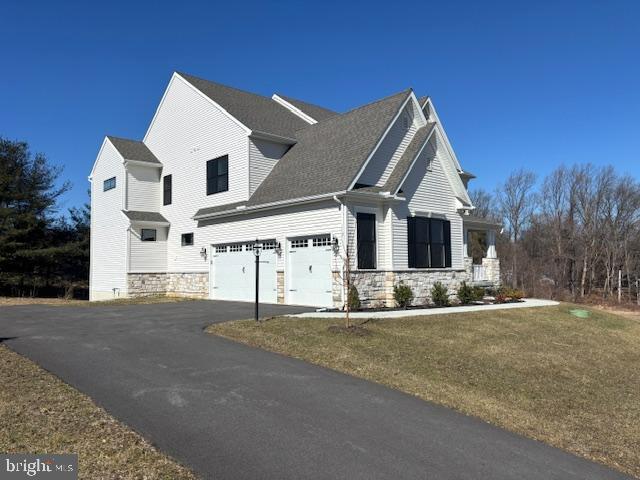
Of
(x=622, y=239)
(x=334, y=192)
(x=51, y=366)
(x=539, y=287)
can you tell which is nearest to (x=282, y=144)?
(x=334, y=192)

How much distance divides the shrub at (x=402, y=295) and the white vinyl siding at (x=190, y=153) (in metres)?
7.75

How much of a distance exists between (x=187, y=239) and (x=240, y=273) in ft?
17.2

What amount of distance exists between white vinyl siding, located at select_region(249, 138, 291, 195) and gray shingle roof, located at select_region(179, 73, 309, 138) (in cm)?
57

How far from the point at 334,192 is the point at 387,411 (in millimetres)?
10332

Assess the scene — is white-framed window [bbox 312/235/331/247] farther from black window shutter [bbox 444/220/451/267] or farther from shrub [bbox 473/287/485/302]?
shrub [bbox 473/287/485/302]

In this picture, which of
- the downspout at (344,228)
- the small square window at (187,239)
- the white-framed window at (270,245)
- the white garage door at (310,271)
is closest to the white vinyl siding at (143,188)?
the small square window at (187,239)

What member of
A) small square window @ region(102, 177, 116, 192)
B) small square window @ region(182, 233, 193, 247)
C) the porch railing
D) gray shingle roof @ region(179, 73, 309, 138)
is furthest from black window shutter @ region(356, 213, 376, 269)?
small square window @ region(102, 177, 116, 192)

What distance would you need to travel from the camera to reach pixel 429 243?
19.0 meters

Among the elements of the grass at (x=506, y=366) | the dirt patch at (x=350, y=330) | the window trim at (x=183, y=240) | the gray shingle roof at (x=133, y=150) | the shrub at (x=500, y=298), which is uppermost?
the gray shingle roof at (x=133, y=150)

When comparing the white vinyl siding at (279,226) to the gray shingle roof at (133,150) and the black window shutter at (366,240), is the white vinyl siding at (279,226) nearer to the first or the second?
the black window shutter at (366,240)

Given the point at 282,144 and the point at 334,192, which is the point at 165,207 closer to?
the point at 282,144

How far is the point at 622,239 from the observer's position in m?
43.1

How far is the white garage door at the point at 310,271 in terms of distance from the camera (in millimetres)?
16938

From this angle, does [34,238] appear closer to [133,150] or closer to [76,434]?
[133,150]
